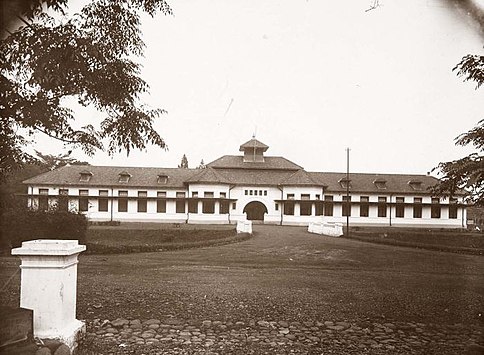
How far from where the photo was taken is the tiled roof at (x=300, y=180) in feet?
121

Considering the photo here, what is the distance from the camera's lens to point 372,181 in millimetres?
40062

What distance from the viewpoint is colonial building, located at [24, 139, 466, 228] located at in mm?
36500

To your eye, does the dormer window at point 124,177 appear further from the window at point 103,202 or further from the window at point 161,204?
the window at point 161,204

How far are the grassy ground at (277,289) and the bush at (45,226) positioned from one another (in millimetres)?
5342

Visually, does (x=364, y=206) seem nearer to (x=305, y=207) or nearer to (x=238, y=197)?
(x=305, y=207)

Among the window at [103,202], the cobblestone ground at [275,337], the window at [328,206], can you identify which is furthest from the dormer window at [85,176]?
the cobblestone ground at [275,337]

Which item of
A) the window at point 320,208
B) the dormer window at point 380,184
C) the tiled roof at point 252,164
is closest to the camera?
the window at point 320,208

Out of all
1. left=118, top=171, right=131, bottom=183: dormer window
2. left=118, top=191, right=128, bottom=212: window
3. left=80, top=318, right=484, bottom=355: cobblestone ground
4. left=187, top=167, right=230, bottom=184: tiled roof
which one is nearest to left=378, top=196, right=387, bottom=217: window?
left=187, top=167, right=230, bottom=184: tiled roof

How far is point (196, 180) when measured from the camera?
3625cm

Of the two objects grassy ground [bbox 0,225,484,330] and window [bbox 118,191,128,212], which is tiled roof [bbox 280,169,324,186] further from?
grassy ground [bbox 0,225,484,330]

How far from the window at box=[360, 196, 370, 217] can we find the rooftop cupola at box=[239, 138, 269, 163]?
11.3 metres

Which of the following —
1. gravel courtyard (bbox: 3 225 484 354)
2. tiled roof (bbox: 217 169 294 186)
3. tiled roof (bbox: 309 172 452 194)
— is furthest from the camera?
tiled roof (bbox: 309 172 452 194)

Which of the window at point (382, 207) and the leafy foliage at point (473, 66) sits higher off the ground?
the leafy foliage at point (473, 66)

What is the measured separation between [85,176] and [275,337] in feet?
121
